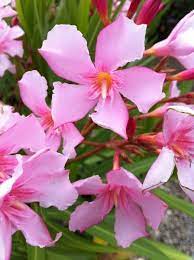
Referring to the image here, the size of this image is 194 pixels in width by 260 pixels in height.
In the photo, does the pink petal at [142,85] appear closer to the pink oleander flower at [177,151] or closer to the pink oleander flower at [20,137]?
the pink oleander flower at [177,151]

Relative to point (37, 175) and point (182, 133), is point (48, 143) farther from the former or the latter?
point (182, 133)

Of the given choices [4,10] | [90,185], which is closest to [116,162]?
[90,185]

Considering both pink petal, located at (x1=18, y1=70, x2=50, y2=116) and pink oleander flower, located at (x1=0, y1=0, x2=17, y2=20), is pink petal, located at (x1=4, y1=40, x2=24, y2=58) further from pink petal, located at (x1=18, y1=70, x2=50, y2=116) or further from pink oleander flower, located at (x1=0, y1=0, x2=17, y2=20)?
pink petal, located at (x1=18, y1=70, x2=50, y2=116)

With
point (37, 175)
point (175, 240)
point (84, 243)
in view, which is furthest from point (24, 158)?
point (175, 240)

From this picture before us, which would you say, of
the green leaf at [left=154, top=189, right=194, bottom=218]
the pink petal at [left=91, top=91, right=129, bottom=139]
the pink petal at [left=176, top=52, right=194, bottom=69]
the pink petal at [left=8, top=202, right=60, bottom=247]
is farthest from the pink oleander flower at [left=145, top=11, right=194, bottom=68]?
the green leaf at [left=154, top=189, right=194, bottom=218]

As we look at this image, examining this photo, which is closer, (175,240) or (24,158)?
(24,158)

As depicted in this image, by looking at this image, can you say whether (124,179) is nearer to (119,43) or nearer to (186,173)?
(186,173)
